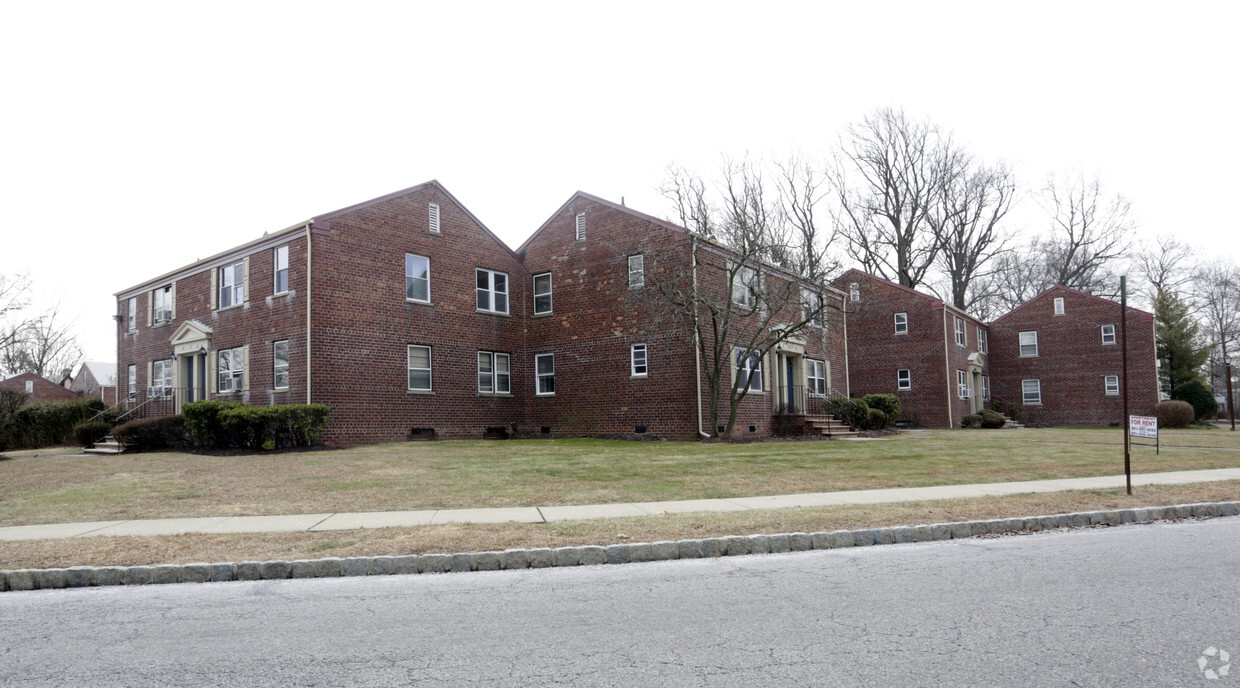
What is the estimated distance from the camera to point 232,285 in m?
25.5

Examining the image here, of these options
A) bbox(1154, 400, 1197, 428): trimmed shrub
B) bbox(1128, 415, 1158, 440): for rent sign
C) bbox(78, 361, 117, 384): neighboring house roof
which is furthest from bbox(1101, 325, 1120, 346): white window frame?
bbox(78, 361, 117, 384): neighboring house roof

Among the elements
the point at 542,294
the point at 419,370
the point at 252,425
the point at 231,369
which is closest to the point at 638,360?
the point at 542,294

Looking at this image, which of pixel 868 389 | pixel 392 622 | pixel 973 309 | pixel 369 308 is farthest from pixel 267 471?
pixel 973 309

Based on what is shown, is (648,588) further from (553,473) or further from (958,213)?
(958,213)

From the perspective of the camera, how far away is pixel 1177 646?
4.71m

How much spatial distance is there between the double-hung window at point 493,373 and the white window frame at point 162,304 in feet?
37.2

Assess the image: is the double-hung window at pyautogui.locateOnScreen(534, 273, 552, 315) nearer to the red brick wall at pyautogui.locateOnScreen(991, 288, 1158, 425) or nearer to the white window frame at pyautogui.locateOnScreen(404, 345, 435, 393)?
the white window frame at pyautogui.locateOnScreen(404, 345, 435, 393)

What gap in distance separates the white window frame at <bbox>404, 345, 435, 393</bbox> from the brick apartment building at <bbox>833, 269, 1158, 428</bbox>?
19.5 metres

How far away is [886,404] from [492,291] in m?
16.4

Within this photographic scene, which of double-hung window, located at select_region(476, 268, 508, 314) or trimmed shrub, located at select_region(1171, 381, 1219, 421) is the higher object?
double-hung window, located at select_region(476, 268, 508, 314)

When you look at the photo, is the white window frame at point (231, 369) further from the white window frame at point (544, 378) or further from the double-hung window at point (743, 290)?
the double-hung window at point (743, 290)

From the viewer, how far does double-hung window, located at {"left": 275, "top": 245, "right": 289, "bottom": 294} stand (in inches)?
911

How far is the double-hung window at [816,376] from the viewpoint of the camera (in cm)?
2992

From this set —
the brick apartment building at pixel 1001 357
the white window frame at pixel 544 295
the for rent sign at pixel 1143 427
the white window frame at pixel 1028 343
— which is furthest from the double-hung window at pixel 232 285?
the white window frame at pixel 1028 343
